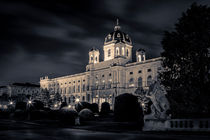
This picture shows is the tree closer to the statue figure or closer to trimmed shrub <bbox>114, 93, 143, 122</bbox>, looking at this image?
the statue figure

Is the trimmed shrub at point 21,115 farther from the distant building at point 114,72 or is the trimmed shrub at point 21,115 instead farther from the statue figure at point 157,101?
the distant building at point 114,72

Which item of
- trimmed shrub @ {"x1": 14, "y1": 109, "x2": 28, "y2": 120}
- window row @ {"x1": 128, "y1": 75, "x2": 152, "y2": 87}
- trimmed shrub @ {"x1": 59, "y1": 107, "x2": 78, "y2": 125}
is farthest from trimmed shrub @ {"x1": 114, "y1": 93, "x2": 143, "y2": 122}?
window row @ {"x1": 128, "y1": 75, "x2": 152, "y2": 87}

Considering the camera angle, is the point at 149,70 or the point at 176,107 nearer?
the point at 176,107

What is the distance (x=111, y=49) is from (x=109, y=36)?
5713mm

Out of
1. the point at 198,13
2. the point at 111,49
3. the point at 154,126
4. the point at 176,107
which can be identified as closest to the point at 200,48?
the point at 198,13

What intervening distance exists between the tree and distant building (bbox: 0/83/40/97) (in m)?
123

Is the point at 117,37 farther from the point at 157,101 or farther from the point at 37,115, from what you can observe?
the point at 157,101

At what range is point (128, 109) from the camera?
67.4ft

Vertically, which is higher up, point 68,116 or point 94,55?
point 94,55

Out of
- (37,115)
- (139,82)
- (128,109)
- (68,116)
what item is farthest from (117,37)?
(68,116)

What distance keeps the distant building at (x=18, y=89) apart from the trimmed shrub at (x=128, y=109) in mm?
116290

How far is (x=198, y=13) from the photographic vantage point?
15.6 m

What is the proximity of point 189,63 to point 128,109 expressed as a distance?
7.58 meters

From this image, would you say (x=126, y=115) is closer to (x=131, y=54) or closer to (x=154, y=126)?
(x=154, y=126)
